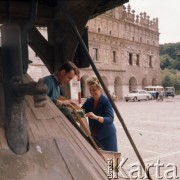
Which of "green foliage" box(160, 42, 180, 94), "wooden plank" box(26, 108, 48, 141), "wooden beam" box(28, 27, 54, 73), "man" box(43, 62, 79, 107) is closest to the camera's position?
"wooden plank" box(26, 108, 48, 141)

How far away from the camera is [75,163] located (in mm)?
1709

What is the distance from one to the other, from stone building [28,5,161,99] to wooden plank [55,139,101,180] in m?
32.5

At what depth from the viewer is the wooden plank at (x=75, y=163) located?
1.66m

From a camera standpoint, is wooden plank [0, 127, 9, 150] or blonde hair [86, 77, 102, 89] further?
blonde hair [86, 77, 102, 89]

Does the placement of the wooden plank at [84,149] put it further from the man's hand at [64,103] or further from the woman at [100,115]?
the woman at [100,115]

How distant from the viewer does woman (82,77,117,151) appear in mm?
3770

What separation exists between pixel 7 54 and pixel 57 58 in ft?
4.76

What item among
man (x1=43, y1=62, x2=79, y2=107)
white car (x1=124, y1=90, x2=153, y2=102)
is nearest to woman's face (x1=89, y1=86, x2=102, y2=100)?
man (x1=43, y1=62, x2=79, y2=107)

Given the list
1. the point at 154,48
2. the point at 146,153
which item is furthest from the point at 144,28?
the point at 146,153

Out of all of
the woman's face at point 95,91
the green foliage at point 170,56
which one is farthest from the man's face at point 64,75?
the green foliage at point 170,56

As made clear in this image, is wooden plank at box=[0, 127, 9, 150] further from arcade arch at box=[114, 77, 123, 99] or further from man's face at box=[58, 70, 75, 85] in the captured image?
arcade arch at box=[114, 77, 123, 99]

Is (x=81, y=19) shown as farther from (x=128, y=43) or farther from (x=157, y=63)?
(x=157, y=63)

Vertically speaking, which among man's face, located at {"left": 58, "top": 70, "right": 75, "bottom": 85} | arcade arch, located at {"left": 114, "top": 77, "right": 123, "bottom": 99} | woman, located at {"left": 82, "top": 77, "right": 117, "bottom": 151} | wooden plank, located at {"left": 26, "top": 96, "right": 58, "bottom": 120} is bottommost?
arcade arch, located at {"left": 114, "top": 77, "right": 123, "bottom": 99}

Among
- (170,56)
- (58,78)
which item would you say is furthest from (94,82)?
(170,56)
